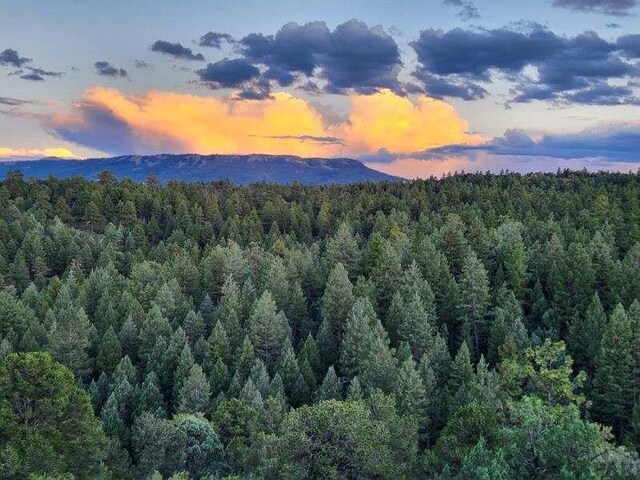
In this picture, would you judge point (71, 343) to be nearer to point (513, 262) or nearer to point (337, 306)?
point (337, 306)

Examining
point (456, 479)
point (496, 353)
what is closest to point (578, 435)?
point (456, 479)

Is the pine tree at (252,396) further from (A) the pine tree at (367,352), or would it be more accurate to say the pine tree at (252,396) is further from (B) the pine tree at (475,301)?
(B) the pine tree at (475,301)

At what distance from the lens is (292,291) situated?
284ft

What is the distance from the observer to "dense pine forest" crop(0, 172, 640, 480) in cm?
3020

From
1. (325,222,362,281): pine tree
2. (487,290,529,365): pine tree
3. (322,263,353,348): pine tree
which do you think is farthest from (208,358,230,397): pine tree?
(325,222,362,281): pine tree

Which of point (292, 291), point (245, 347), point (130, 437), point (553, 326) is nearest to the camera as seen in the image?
point (130, 437)

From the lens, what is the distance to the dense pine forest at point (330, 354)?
30203 millimetres

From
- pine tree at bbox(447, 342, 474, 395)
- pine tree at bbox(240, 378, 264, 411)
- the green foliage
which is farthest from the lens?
pine tree at bbox(447, 342, 474, 395)

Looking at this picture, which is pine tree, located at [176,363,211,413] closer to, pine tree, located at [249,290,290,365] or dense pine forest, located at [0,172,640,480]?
dense pine forest, located at [0,172,640,480]

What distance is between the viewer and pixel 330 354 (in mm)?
70312

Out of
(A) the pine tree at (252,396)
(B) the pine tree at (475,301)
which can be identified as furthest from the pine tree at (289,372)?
(B) the pine tree at (475,301)

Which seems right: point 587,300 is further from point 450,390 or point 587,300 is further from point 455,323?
point 450,390

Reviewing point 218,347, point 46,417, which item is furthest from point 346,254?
point 46,417

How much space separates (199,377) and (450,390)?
23.6 m
